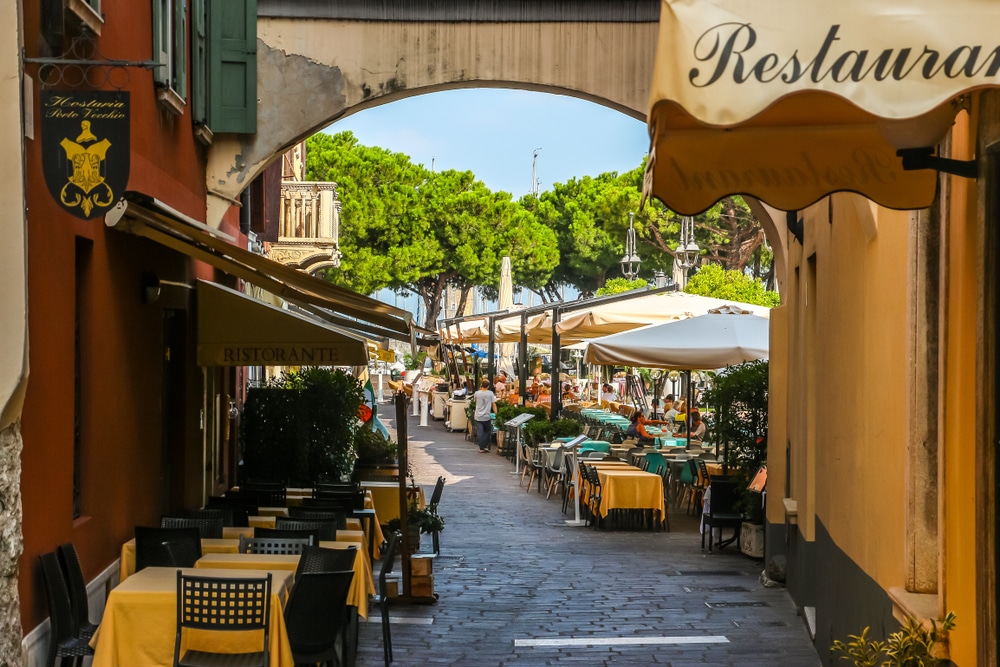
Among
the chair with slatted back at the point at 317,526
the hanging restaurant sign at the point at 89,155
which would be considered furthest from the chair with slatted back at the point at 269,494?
the hanging restaurant sign at the point at 89,155

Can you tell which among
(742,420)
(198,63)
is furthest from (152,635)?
(742,420)

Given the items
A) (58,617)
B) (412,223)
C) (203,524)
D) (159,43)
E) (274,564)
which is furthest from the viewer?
(412,223)

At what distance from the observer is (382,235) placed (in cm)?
5503

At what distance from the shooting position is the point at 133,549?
315 inches

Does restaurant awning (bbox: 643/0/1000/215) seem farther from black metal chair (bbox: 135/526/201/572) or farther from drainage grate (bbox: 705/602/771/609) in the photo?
drainage grate (bbox: 705/602/771/609)

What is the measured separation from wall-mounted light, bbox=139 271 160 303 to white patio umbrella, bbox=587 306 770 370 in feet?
23.8

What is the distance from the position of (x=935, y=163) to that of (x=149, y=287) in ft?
21.1

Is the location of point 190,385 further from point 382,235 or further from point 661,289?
point 382,235

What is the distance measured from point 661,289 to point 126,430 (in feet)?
46.3

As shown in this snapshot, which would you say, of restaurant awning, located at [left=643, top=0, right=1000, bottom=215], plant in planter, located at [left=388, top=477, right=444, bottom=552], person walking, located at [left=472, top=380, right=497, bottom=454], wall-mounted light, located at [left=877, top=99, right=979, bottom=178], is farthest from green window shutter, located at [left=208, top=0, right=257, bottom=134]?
person walking, located at [left=472, top=380, right=497, bottom=454]

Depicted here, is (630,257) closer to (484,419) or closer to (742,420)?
(484,419)

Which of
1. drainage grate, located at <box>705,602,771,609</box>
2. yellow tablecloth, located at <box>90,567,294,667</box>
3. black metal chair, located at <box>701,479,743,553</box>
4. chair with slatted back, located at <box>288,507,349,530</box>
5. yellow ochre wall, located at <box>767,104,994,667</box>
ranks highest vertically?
yellow ochre wall, located at <box>767,104,994,667</box>

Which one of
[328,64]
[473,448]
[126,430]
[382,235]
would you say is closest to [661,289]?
[473,448]

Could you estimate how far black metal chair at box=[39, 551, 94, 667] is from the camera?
6.32 m
